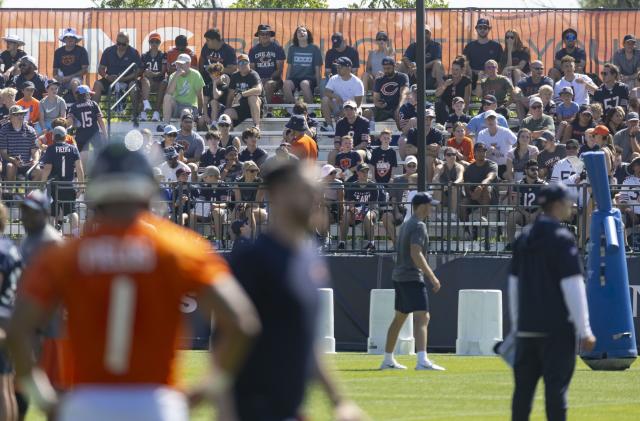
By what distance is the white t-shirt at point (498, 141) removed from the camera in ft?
76.1

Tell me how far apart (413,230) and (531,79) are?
1016 cm

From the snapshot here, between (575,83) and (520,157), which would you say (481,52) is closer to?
(575,83)

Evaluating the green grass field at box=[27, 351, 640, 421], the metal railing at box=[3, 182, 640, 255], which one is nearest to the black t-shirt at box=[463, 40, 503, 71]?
the metal railing at box=[3, 182, 640, 255]

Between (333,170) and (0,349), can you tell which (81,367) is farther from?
(333,170)

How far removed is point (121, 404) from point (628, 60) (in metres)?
22.7

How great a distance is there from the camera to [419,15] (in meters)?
19.0

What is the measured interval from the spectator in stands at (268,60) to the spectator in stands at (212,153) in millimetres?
3776

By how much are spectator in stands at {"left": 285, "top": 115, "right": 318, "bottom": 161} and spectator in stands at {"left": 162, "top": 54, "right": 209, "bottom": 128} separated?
11.4 ft

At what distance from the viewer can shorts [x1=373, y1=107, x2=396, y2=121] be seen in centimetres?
2639

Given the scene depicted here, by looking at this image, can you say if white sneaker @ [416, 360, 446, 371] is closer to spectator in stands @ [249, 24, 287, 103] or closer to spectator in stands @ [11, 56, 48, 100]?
spectator in stands @ [249, 24, 287, 103]

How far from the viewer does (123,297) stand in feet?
16.6

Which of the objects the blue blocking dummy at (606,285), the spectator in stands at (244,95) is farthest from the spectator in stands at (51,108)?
the blue blocking dummy at (606,285)

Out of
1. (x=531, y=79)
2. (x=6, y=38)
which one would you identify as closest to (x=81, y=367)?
(x=531, y=79)

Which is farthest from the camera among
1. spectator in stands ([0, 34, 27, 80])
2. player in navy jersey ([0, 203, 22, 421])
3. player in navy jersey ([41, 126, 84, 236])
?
spectator in stands ([0, 34, 27, 80])
